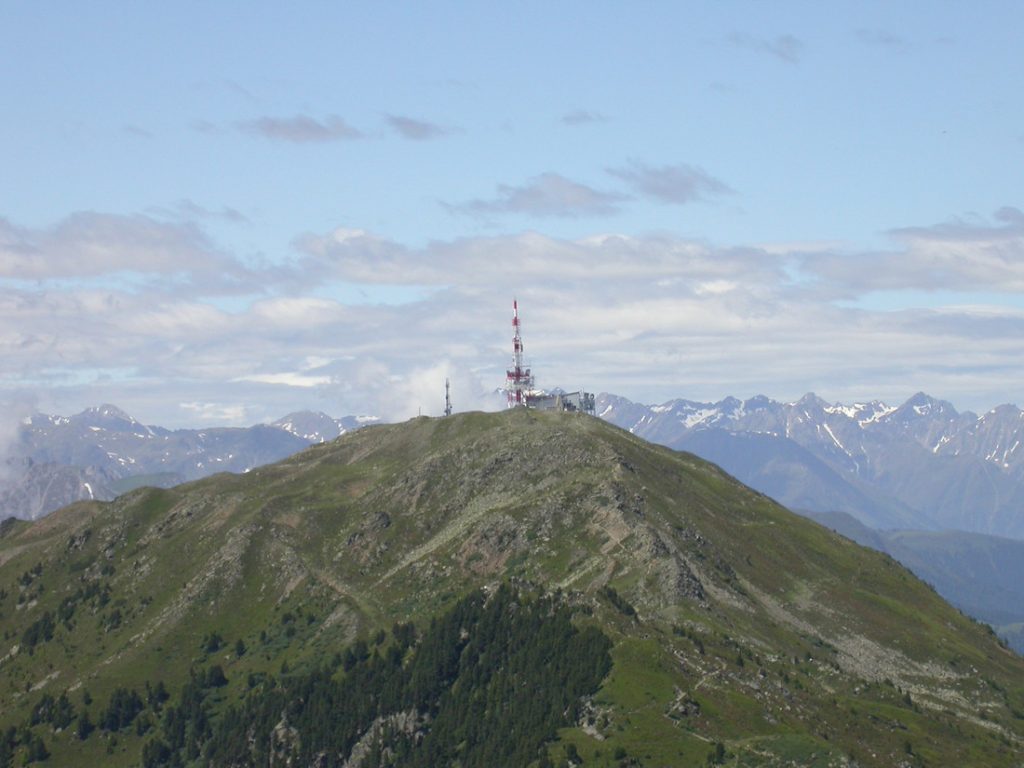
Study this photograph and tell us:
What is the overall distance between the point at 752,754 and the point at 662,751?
11.3 metres

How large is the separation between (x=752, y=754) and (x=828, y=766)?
30.8 feet

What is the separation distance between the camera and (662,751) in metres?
196

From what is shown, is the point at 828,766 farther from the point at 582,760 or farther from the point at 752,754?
the point at 582,760

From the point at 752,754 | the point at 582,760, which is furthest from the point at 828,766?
the point at 582,760

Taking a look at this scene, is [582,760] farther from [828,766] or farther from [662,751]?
[828,766]

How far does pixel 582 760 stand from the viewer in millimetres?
199250

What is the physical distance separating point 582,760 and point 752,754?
21995 mm

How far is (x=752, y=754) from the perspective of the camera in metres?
193

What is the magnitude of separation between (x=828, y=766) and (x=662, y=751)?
2066 cm

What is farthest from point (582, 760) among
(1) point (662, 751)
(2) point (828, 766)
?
(2) point (828, 766)

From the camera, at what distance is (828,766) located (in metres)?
191
